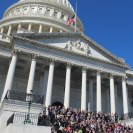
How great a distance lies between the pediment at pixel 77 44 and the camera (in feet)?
114

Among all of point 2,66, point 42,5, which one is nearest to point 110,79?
point 2,66

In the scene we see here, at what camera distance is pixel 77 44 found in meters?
37.6

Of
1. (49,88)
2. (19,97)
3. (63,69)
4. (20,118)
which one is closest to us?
(20,118)

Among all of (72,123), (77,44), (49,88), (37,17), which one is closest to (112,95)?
(77,44)

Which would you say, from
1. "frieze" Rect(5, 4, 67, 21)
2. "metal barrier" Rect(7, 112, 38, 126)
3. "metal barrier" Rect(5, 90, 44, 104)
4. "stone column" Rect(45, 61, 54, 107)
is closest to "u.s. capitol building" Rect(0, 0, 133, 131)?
"stone column" Rect(45, 61, 54, 107)

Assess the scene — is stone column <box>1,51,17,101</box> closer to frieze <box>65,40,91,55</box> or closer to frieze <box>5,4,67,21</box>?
frieze <box>65,40,91,55</box>

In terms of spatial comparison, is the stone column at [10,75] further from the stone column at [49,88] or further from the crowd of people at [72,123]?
the crowd of people at [72,123]

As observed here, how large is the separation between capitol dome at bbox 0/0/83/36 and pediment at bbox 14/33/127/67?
19163mm

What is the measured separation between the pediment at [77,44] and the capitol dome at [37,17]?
19.2 m

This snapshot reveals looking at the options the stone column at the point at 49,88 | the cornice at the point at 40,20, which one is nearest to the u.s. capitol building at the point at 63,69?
the stone column at the point at 49,88

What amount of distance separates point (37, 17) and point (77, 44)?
25.5m

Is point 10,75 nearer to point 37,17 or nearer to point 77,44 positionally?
point 77,44

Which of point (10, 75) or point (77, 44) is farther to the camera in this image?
point (77, 44)

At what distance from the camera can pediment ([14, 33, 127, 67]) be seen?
3484 cm
